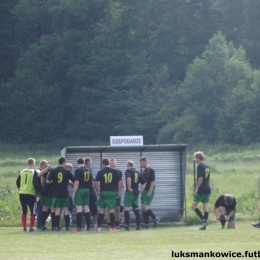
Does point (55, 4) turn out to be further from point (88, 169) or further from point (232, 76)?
point (88, 169)

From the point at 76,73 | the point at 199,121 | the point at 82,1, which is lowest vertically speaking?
the point at 199,121

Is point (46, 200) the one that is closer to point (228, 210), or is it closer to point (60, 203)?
point (60, 203)

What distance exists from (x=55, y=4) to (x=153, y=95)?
44.0 feet

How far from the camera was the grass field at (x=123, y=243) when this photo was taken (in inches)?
492

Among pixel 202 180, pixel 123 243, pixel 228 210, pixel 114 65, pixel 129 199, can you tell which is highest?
pixel 114 65

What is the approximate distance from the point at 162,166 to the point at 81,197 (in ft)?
12.8

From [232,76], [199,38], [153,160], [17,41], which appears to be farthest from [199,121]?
[153,160]

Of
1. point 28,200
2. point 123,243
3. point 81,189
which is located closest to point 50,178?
point 81,189

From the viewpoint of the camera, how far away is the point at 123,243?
14156 millimetres

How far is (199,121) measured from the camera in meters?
67.8

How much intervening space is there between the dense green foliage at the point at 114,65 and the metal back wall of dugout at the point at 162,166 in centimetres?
4671

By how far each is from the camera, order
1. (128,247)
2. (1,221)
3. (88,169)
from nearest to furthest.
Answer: (128,247)
(88,169)
(1,221)

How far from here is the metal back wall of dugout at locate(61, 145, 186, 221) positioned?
20.5 meters
